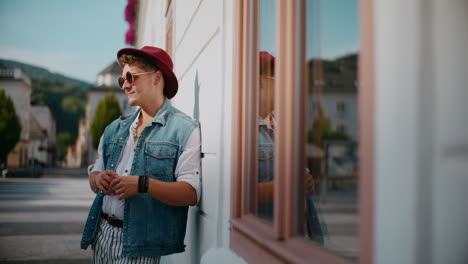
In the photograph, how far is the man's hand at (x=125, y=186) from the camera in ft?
6.46

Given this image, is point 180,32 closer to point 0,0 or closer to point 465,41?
point 465,41

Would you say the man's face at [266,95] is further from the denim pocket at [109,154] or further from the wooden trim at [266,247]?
the denim pocket at [109,154]

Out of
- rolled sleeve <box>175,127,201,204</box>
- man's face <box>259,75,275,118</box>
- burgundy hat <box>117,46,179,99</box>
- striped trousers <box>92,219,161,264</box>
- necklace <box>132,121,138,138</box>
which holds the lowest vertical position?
striped trousers <box>92,219,161,264</box>

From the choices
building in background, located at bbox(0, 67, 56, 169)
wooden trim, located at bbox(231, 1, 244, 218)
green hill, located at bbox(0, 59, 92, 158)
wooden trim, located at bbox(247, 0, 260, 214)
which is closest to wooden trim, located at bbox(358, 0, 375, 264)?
wooden trim, located at bbox(247, 0, 260, 214)

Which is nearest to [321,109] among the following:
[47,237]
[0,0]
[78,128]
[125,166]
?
[125,166]

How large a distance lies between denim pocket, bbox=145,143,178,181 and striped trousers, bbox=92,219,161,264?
0.35 metres

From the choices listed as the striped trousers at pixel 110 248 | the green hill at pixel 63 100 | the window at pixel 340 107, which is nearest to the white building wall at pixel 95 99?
the green hill at pixel 63 100

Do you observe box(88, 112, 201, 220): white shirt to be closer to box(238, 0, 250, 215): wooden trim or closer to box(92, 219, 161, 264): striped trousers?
box(92, 219, 161, 264): striped trousers

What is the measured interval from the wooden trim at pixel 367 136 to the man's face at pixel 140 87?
1.69 meters

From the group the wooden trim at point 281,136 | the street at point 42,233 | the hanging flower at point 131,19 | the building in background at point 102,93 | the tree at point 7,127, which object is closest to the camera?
the wooden trim at point 281,136

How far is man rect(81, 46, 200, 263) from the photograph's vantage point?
2.10 meters

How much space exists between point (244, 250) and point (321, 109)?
0.79 m

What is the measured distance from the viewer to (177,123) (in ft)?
7.66

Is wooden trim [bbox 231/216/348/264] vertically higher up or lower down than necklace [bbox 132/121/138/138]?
lower down
